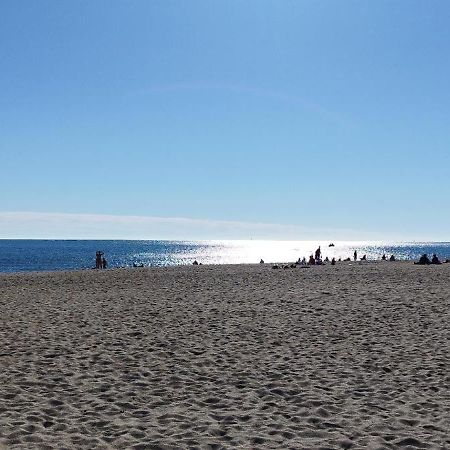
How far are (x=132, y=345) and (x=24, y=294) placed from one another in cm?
1530

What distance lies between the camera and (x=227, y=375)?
1041 cm

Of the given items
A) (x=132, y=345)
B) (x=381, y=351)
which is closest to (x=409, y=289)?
(x=381, y=351)

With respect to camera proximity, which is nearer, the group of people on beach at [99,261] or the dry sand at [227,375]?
the dry sand at [227,375]

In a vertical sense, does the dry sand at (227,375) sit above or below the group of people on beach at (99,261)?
below

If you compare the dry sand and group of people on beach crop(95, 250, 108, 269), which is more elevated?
group of people on beach crop(95, 250, 108, 269)

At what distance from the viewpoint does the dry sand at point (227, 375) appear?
23.9ft

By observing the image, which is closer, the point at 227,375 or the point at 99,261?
the point at 227,375

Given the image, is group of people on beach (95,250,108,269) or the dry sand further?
group of people on beach (95,250,108,269)

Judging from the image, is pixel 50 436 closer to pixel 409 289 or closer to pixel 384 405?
pixel 384 405

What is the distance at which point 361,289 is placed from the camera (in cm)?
2600

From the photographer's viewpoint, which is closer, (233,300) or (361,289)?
(233,300)

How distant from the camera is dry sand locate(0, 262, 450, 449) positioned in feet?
23.9

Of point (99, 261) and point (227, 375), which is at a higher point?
point (99, 261)

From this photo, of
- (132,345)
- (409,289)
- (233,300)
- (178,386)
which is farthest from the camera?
(409,289)
